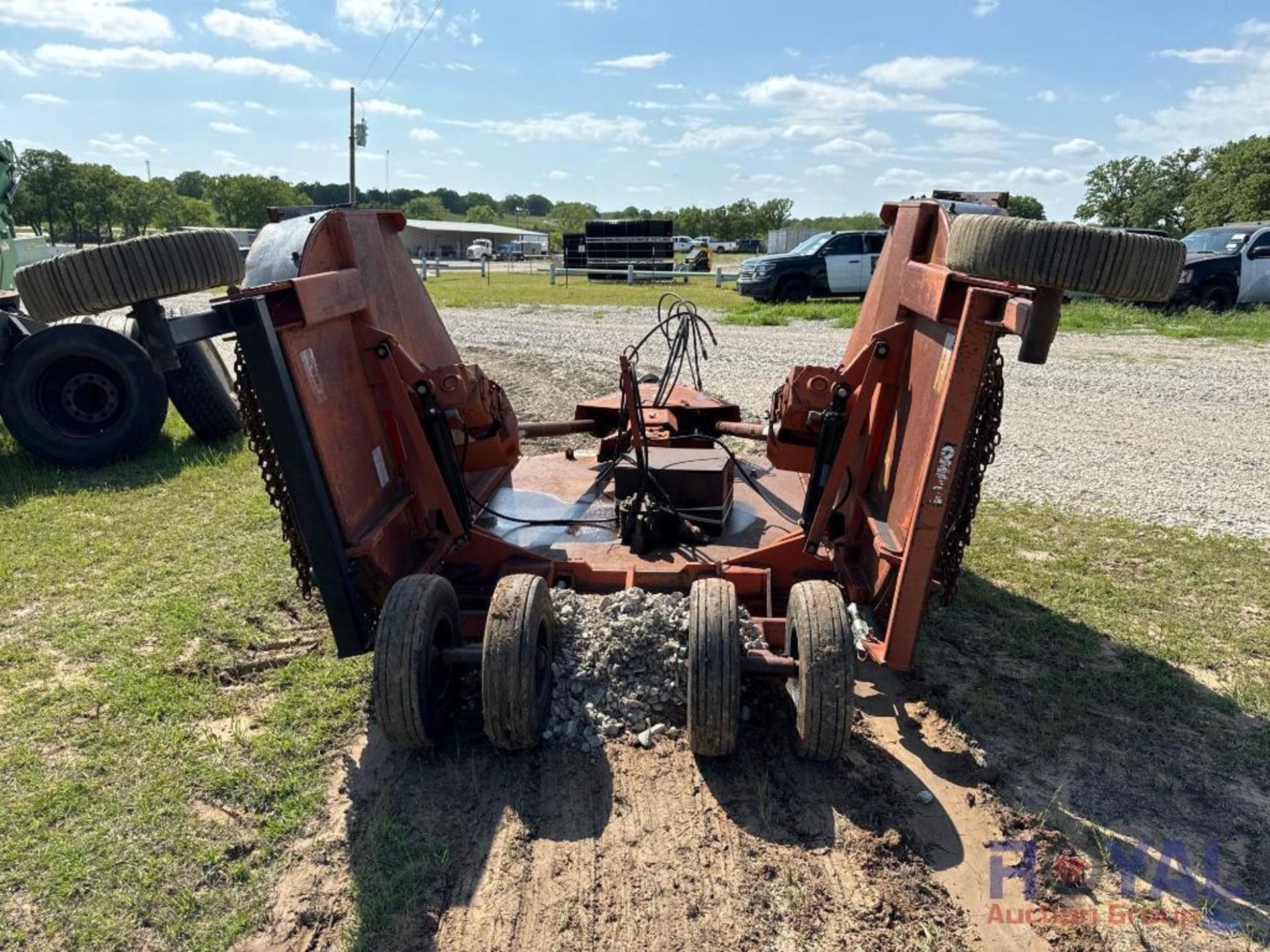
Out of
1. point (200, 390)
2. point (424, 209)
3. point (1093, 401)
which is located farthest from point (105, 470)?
point (424, 209)

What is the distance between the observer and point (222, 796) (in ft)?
10.5

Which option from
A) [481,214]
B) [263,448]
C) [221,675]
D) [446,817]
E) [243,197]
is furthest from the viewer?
[481,214]

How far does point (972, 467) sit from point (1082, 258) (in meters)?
0.98

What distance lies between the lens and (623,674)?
354cm

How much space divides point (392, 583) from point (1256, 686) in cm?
396

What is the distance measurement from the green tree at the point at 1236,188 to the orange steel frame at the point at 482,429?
39.0m

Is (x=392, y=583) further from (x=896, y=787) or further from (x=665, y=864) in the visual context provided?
(x=896, y=787)

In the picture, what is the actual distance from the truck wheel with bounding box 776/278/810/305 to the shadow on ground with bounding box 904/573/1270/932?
1653 cm

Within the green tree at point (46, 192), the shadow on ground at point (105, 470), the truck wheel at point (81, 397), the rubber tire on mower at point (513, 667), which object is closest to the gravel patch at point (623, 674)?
the rubber tire on mower at point (513, 667)

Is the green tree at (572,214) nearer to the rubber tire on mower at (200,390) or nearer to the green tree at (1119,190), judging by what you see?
the green tree at (1119,190)

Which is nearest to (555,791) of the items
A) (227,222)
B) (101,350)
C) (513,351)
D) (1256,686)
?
(1256,686)

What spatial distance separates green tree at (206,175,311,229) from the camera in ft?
248

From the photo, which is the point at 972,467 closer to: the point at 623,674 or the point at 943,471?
the point at 943,471

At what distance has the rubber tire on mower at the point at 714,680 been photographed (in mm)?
3096
